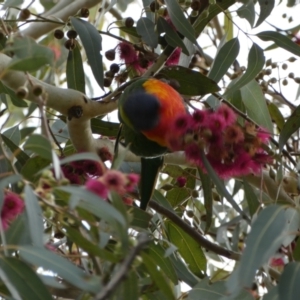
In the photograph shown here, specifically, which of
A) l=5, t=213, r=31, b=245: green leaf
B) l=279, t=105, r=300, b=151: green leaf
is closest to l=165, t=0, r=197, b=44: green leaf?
l=279, t=105, r=300, b=151: green leaf

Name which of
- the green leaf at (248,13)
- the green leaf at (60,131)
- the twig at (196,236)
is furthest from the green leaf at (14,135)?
the green leaf at (248,13)

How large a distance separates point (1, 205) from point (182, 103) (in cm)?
50

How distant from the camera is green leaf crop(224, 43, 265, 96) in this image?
1.52 meters

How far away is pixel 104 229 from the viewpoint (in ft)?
3.67

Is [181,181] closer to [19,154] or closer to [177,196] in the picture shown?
[177,196]

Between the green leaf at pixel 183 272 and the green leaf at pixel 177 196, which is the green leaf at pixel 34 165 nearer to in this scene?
the green leaf at pixel 183 272

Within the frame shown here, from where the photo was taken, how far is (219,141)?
4.09ft

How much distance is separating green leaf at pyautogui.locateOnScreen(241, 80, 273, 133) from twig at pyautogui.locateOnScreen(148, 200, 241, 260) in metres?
0.31

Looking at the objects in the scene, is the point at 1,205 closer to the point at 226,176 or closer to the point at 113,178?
the point at 113,178

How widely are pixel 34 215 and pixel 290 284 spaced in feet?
1.33

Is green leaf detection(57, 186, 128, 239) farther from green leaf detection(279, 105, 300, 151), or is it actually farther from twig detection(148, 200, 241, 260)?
green leaf detection(279, 105, 300, 151)

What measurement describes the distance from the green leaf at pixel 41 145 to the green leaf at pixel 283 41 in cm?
73

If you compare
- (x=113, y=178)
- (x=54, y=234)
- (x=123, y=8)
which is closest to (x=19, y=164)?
(x=54, y=234)

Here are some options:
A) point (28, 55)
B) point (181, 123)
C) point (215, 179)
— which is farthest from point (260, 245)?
point (28, 55)
